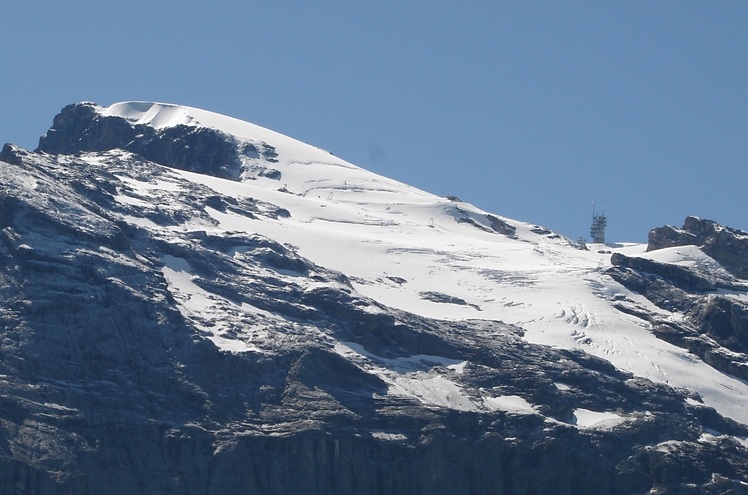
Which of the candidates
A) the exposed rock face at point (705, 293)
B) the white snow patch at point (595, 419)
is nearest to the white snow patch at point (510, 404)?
the white snow patch at point (595, 419)

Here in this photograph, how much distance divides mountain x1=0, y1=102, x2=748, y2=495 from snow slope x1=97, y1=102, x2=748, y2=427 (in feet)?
1.44

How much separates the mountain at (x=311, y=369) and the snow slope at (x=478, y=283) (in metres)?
0.44

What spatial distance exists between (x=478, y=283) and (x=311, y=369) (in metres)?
45.1

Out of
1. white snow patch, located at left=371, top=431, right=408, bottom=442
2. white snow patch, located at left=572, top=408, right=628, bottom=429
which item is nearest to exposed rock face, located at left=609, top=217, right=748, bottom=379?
white snow patch, located at left=572, top=408, right=628, bottom=429

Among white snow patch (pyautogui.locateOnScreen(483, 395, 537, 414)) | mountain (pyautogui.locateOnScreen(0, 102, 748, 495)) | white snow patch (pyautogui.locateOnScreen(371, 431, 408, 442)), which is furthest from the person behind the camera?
white snow patch (pyautogui.locateOnScreen(483, 395, 537, 414))

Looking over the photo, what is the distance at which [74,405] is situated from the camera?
109 m

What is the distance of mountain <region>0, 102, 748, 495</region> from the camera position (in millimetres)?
110188

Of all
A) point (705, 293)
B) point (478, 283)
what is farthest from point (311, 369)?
Result: point (705, 293)

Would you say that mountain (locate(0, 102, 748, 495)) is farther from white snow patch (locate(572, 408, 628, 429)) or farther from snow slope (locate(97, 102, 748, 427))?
snow slope (locate(97, 102, 748, 427))

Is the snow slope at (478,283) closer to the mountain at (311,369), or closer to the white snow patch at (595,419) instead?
the white snow patch at (595,419)

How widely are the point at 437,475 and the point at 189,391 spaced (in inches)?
770

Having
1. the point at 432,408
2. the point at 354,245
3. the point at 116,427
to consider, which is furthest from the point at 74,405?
the point at 354,245

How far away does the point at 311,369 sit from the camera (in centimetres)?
11994

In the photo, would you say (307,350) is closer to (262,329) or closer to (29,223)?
(262,329)
